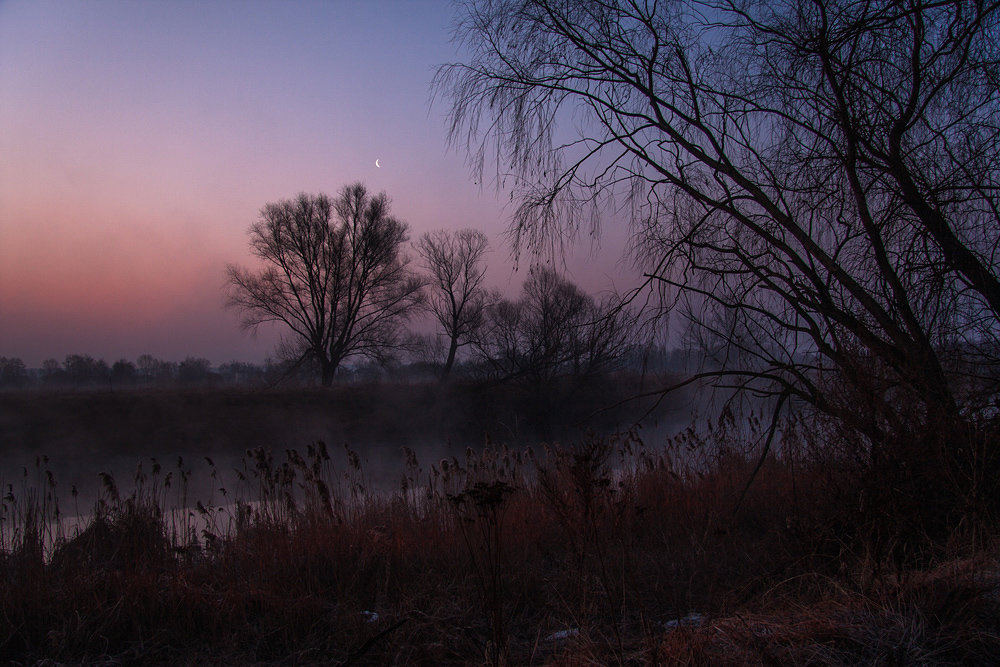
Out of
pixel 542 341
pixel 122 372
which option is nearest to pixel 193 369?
pixel 122 372

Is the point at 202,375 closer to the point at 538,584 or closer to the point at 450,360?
the point at 450,360

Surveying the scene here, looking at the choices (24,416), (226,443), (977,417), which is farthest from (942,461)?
(24,416)

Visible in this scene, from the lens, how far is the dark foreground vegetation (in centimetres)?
265

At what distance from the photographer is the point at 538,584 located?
14.4ft

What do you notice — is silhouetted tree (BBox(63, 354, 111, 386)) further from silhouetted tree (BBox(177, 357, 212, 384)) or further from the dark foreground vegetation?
the dark foreground vegetation

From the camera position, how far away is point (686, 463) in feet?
24.3

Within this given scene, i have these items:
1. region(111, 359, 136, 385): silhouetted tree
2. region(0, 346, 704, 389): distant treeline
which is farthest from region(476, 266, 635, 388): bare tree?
region(111, 359, 136, 385): silhouetted tree

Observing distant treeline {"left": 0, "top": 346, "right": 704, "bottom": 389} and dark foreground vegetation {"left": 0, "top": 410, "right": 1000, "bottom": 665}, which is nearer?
dark foreground vegetation {"left": 0, "top": 410, "right": 1000, "bottom": 665}

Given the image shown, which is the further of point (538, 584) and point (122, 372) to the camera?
point (122, 372)

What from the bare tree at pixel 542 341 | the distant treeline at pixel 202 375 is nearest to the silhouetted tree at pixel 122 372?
the distant treeline at pixel 202 375

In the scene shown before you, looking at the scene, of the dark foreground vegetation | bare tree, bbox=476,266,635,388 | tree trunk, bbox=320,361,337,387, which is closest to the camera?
the dark foreground vegetation

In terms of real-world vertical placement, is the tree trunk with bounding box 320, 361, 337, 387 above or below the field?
above

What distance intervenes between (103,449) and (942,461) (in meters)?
16.8

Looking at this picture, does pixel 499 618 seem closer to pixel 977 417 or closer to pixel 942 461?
A: pixel 942 461
